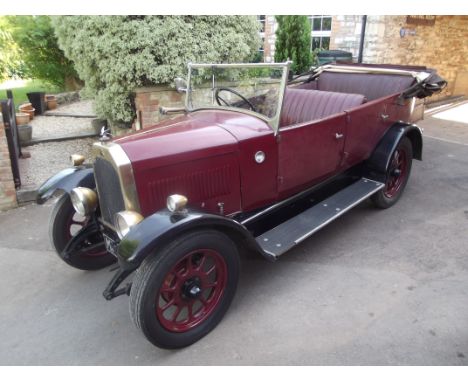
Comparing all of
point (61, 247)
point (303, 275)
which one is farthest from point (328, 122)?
point (61, 247)

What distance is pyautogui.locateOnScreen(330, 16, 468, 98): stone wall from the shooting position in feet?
24.6

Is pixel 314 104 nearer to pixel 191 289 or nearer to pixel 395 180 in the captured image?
pixel 395 180

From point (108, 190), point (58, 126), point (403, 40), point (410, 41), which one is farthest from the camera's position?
point (410, 41)

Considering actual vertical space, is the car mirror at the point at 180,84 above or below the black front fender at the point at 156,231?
above

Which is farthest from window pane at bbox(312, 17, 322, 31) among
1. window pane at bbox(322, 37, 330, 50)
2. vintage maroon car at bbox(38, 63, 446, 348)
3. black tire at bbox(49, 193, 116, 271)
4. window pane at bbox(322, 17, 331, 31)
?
black tire at bbox(49, 193, 116, 271)

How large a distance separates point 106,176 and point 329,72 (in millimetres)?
3275

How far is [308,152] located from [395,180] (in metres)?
1.60

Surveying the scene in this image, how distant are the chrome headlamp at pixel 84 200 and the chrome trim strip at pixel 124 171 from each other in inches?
17.5

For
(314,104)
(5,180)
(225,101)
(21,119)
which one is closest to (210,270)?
(225,101)

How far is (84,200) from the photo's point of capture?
2598 mm

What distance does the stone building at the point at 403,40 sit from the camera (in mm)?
7523

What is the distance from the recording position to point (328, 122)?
122 inches

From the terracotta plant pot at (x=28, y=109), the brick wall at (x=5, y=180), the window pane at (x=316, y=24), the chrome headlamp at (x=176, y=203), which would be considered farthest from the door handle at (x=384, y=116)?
the terracotta plant pot at (x=28, y=109)

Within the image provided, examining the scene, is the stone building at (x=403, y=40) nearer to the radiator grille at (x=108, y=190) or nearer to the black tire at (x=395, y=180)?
the black tire at (x=395, y=180)
